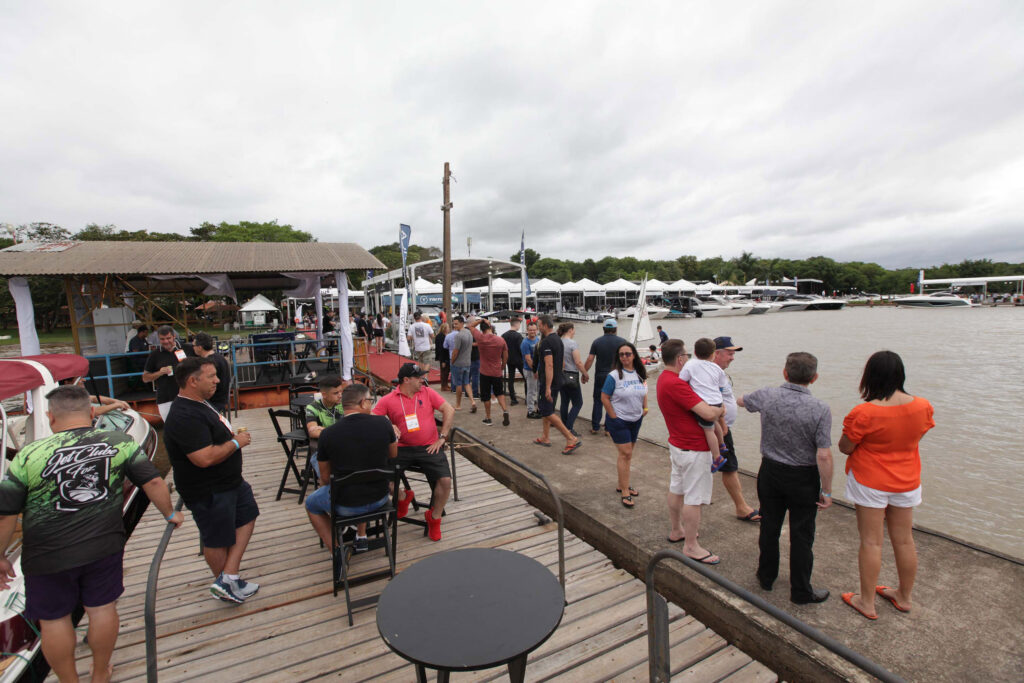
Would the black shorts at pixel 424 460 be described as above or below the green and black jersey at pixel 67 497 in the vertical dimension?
below

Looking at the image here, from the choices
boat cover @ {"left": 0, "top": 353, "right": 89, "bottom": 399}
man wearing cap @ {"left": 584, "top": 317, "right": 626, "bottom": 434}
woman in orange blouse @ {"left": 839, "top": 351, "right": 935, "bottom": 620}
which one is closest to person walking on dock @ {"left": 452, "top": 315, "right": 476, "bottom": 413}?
man wearing cap @ {"left": 584, "top": 317, "right": 626, "bottom": 434}

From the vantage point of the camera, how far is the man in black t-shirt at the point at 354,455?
3236 millimetres

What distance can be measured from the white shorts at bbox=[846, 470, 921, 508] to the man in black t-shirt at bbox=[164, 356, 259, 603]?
13.2 feet

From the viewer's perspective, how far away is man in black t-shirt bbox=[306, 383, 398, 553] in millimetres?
3236

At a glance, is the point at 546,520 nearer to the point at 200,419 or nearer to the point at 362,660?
the point at 362,660

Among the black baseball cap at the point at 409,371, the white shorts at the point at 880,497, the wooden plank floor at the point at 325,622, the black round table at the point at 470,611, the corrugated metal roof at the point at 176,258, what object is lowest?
the wooden plank floor at the point at 325,622

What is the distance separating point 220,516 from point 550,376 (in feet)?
14.2

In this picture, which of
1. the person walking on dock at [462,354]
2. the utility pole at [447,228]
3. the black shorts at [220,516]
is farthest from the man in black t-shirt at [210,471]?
the utility pole at [447,228]

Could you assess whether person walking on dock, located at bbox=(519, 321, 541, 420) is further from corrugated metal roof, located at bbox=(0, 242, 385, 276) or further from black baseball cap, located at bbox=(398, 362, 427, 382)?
corrugated metal roof, located at bbox=(0, 242, 385, 276)

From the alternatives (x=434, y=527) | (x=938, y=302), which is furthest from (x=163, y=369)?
(x=938, y=302)

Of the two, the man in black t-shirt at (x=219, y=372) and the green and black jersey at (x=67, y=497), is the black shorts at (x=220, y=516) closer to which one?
the green and black jersey at (x=67, y=497)

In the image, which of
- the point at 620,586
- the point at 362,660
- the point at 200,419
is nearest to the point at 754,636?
the point at 620,586

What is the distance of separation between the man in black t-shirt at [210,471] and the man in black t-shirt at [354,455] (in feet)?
1.68

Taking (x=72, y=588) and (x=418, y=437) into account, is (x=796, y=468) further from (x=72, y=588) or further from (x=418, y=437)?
(x=72, y=588)
